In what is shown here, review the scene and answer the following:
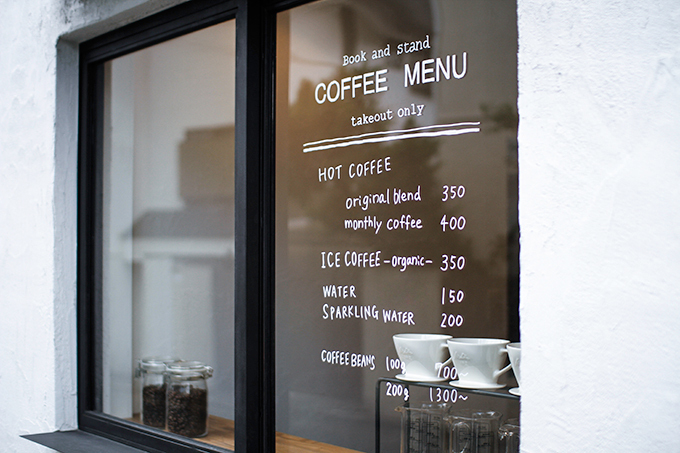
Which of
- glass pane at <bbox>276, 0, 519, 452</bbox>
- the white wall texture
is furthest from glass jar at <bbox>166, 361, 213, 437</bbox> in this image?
the white wall texture

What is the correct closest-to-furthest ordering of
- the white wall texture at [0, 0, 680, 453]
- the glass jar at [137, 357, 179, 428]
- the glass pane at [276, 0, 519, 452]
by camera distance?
the white wall texture at [0, 0, 680, 453] → the glass pane at [276, 0, 519, 452] → the glass jar at [137, 357, 179, 428]

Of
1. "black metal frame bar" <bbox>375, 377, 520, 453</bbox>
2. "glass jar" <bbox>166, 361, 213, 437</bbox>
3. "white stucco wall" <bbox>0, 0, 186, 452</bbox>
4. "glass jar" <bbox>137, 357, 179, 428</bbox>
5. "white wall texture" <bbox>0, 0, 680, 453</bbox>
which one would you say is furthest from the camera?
"white stucco wall" <bbox>0, 0, 186, 452</bbox>

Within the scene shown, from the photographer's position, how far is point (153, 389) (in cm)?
201

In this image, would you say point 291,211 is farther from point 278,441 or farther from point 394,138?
point 278,441

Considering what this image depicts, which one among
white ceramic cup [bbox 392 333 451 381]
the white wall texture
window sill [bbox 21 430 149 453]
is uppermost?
the white wall texture

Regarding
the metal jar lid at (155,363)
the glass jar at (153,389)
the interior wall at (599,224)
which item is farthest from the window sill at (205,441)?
the interior wall at (599,224)

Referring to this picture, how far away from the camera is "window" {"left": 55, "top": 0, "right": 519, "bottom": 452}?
1406mm

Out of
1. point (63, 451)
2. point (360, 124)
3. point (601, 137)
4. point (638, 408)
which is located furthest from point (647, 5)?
point (63, 451)

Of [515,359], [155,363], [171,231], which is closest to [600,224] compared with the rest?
[515,359]

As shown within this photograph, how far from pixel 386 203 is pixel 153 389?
109 centimetres

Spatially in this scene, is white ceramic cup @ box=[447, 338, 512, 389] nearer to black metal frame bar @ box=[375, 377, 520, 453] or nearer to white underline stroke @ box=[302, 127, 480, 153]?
black metal frame bar @ box=[375, 377, 520, 453]

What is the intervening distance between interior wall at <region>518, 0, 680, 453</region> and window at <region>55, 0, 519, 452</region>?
0.28 meters

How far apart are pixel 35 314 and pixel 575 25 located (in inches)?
78.6

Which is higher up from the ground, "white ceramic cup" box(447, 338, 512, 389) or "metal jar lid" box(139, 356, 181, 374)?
"white ceramic cup" box(447, 338, 512, 389)
